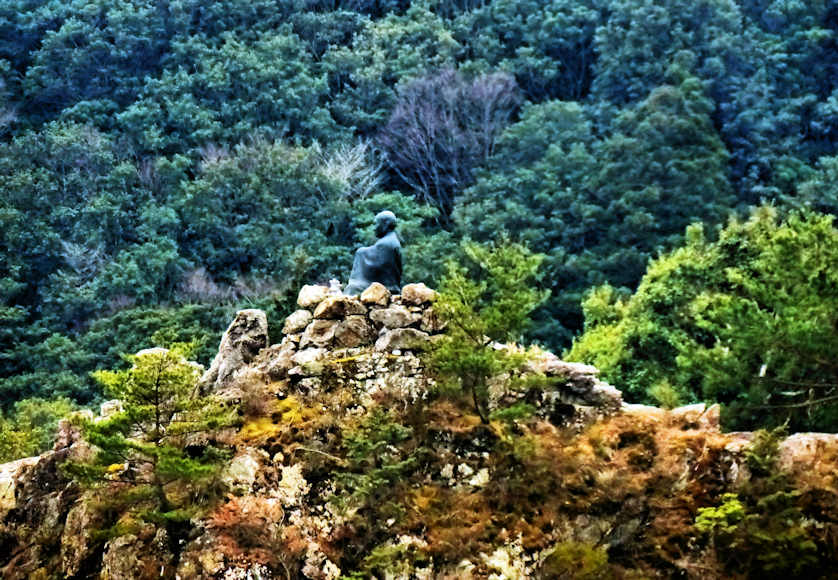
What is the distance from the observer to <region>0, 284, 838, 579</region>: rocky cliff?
11.9 meters

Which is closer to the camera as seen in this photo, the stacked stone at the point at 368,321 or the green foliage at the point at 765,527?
the green foliage at the point at 765,527

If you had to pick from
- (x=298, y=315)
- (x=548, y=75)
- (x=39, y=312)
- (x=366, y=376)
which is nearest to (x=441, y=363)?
(x=366, y=376)

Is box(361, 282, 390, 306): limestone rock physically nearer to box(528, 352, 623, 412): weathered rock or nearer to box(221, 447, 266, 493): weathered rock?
box(528, 352, 623, 412): weathered rock

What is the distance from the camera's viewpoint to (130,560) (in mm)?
12109

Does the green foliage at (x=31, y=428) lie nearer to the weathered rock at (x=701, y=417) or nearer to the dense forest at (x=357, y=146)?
the dense forest at (x=357, y=146)

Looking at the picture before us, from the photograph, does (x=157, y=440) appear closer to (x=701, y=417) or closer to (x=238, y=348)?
(x=238, y=348)

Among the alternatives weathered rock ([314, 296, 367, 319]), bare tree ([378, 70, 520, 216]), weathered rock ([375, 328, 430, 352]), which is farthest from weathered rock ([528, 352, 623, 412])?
bare tree ([378, 70, 520, 216])

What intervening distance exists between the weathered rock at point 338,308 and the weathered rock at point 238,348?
0.68m

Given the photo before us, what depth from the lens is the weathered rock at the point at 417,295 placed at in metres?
13.8

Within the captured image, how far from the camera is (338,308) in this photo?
45.5 ft

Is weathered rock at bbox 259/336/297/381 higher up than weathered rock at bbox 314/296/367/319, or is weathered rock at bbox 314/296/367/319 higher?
weathered rock at bbox 314/296/367/319

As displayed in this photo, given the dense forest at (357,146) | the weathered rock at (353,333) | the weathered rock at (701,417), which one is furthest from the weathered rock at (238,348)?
the dense forest at (357,146)

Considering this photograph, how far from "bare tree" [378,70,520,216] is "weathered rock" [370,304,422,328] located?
2049 centimetres

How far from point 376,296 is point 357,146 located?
20.3m
